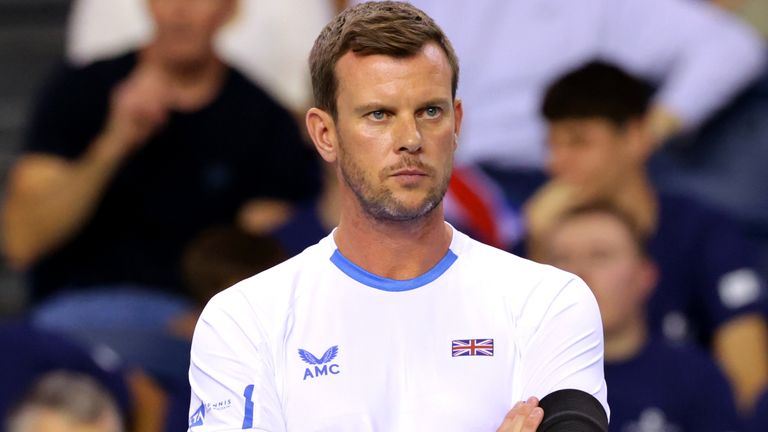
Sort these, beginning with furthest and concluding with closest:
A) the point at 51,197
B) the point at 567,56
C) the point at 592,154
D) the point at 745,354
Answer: the point at 567,56 → the point at 592,154 → the point at 51,197 → the point at 745,354

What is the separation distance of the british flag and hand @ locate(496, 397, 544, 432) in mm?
147

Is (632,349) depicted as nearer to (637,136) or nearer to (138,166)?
(637,136)

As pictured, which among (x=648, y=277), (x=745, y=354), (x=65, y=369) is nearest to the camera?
(x=65, y=369)

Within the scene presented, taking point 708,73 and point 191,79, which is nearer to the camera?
point 191,79

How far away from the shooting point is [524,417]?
10.5ft

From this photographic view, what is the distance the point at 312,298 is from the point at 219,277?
301 centimetres

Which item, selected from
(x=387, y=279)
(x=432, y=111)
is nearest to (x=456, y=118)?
(x=432, y=111)

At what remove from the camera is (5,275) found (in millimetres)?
8211

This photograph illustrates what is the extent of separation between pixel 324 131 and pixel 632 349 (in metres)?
3.20

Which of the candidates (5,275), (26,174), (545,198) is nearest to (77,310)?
(26,174)

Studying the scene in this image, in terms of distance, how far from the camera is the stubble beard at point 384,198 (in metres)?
3.27

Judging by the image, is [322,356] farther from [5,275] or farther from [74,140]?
[5,275]

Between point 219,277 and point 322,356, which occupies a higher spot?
point 322,356

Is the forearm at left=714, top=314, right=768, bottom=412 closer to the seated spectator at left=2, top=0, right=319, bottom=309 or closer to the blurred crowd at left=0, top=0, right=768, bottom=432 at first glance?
the blurred crowd at left=0, top=0, right=768, bottom=432
